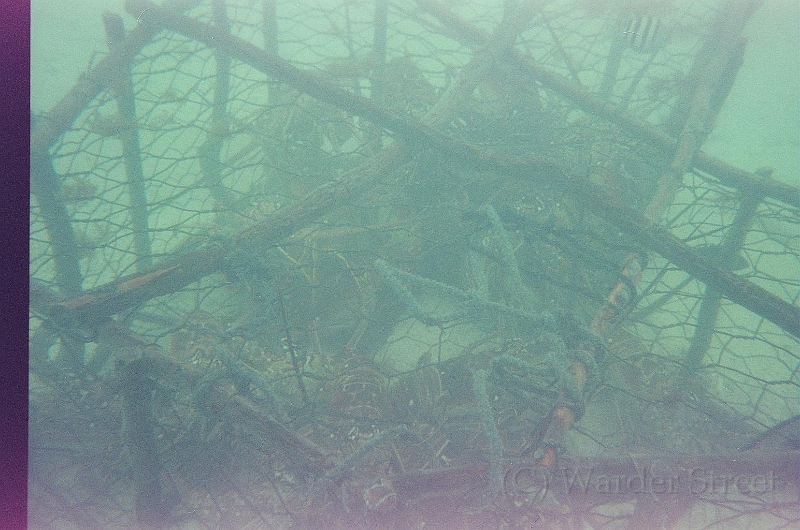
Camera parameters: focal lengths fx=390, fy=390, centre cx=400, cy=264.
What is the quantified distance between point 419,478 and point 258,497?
110 centimetres

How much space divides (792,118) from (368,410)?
44.6 feet

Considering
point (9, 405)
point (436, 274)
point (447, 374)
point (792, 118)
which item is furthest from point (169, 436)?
point (792, 118)

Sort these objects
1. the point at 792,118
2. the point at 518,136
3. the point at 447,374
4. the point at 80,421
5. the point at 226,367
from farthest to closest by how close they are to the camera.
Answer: the point at 792,118
the point at 518,136
the point at 447,374
the point at 80,421
the point at 226,367

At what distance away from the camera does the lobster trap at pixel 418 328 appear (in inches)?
76.1

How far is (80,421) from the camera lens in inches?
101

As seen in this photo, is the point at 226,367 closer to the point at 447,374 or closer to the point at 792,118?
the point at 447,374

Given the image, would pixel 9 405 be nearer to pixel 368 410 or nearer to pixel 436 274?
pixel 368 410

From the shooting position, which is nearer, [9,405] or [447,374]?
[9,405]

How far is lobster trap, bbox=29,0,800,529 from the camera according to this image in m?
1.93

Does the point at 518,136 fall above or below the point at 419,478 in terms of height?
above

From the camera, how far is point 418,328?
144 inches

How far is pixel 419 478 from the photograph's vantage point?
1828mm

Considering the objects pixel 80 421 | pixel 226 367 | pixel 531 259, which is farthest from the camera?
pixel 531 259

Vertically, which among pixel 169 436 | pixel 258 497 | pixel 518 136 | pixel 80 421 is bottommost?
pixel 258 497
